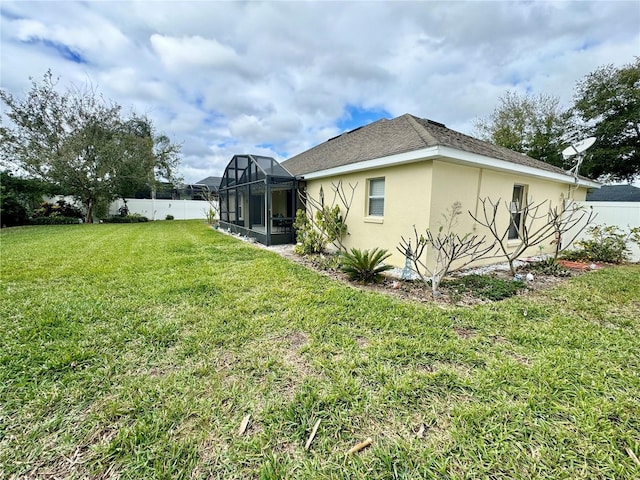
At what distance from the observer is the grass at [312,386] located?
1.75 m

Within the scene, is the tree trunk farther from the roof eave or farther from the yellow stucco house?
the yellow stucco house

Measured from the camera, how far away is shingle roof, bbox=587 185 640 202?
52.6 ft

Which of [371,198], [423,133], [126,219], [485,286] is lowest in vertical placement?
[485,286]

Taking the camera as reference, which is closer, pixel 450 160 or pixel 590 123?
pixel 450 160

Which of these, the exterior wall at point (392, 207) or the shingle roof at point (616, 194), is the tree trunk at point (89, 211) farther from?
the shingle roof at point (616, 194)

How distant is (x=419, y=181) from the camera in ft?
20.3

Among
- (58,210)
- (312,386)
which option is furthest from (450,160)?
(58,210)

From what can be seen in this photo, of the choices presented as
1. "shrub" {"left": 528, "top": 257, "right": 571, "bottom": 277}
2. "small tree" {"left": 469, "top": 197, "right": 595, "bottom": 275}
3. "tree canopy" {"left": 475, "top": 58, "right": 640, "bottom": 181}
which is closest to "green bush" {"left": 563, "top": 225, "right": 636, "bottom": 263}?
"small tree" {"left": 469, "top": 197, "right": 595, "bottom": 275}

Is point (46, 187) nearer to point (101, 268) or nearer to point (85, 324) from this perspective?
point (101, 268)

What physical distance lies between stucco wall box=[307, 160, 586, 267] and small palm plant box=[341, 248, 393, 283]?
4.55 feet

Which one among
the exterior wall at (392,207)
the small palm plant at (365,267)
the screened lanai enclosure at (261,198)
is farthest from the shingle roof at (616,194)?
the small palm plant at (365,267)

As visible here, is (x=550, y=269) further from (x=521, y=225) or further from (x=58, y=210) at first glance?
(x=58, y=210)

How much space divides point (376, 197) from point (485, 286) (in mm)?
3527

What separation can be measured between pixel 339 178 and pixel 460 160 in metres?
3.76
